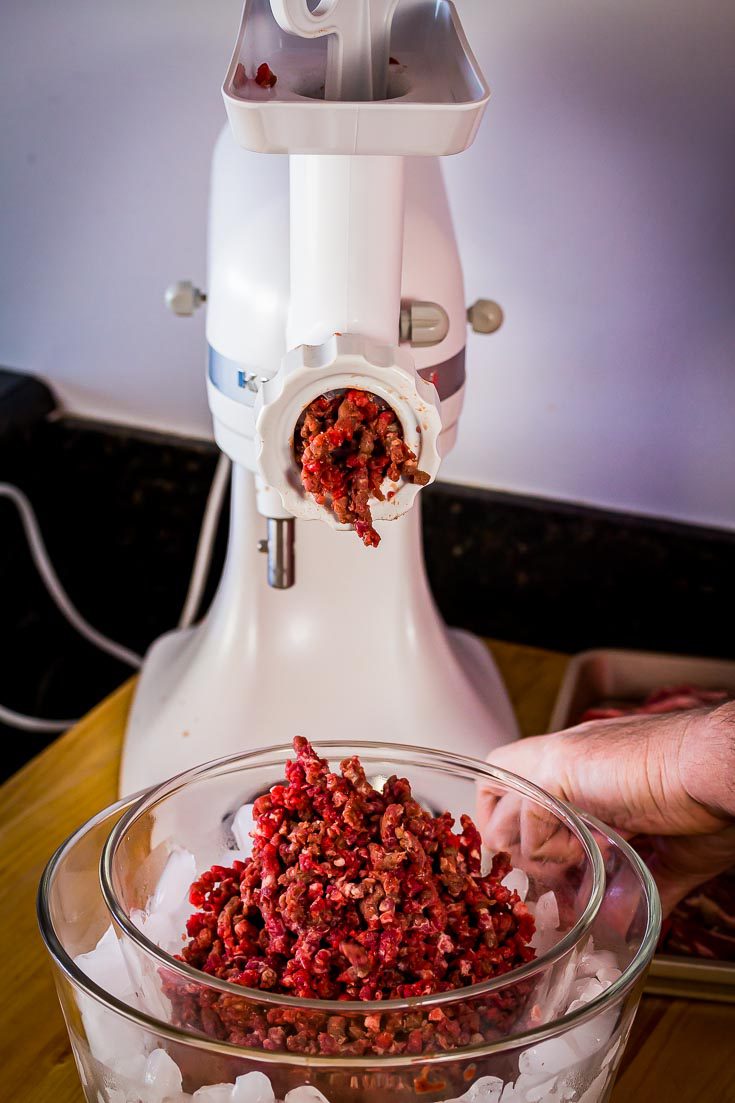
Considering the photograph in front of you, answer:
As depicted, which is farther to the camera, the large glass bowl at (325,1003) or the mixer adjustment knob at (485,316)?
the mixer adjustment knob at (485,316)

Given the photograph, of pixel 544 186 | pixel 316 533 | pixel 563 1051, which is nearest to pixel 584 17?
pixel 544 186

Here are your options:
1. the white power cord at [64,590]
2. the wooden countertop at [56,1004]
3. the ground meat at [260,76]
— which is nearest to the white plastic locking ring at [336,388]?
the ground meat at [260,76]

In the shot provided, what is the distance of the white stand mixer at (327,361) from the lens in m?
0.49

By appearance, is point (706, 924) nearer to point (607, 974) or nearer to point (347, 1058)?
point (607, 974)

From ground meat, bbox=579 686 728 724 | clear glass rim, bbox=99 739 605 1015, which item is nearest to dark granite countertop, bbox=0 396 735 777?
ground meat, bbox=579 686 728 724

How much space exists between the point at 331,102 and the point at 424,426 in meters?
0.14

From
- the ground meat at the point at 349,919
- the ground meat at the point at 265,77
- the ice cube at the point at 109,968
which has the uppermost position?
the ground meat at the point at 265,77

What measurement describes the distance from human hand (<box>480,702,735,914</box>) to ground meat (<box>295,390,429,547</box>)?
184mm

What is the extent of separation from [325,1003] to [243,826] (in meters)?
0.17

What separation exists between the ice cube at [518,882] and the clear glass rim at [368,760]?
0.12ft

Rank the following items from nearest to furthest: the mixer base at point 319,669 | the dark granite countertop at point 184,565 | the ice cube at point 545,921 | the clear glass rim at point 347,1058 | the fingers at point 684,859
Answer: the clear glass rim at point 347,1058, the ice cube at point 545,921, the fingers at point 684,859, the mixer base at point 319,669, the dark granite countertop at point 184,565

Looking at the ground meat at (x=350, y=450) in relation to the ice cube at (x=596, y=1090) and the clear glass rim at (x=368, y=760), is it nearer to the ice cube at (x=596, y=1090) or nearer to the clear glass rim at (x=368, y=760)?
the clear glass rim at (x=368, y=760)

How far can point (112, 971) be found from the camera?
50 cm

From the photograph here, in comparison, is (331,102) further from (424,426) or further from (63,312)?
(63,312)
